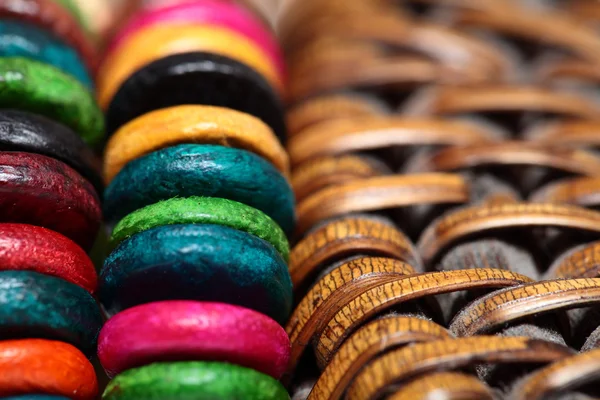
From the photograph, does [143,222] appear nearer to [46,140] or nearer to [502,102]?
[46,140]

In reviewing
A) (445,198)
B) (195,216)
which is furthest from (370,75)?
(195,216)

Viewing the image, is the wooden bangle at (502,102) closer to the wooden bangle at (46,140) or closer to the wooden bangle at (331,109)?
the wooden bangle at (331,109)

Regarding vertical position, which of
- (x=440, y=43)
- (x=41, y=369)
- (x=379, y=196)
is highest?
(x=440, y=43)

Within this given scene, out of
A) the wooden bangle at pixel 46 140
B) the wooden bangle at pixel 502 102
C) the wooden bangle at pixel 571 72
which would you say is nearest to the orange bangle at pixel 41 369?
the wooden bangle at pixel 46 140

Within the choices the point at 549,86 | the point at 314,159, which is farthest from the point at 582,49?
the point at 314,159

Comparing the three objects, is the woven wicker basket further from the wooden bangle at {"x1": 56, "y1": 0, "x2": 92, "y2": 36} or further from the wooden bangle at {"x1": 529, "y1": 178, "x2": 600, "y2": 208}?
the wooden bangle at {"x1": 56, "y1": 0, "x2": 92, "y2": 36}

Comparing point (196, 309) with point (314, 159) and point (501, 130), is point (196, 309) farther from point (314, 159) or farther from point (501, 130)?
point (501, 130)

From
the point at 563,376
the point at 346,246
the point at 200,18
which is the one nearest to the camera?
the point at 563,376
